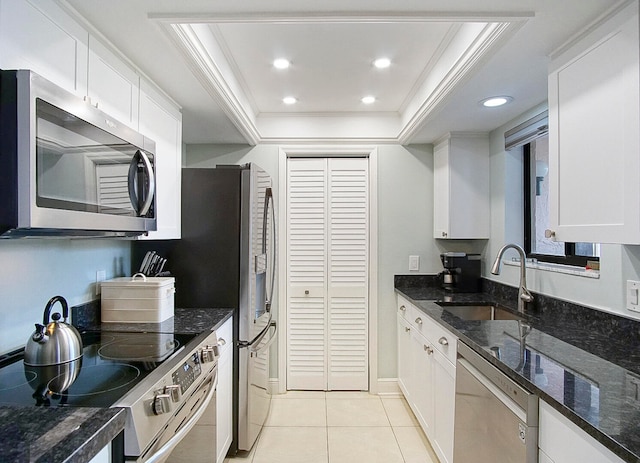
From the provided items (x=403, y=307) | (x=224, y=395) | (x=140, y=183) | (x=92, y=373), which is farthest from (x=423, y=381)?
(x=140, y=183)

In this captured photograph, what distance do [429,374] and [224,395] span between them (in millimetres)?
1256

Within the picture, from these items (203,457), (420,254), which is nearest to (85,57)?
(203,457)

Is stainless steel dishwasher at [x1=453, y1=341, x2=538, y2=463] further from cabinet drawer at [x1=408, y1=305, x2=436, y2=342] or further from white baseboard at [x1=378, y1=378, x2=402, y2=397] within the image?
white baseboard at [x1=378, y1=378, x2=402, y2=397]

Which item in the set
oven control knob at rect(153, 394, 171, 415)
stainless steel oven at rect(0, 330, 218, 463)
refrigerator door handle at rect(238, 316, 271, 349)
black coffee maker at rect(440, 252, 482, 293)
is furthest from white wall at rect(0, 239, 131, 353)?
black coffee maker at rect(440, 252, 482, 293)

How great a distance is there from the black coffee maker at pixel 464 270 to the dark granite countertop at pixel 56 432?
2580 mm

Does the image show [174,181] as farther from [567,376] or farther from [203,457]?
[567,376]

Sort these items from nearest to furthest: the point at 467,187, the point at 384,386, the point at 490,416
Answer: the point at 490,416, the point at 467,187, the point at 384,386

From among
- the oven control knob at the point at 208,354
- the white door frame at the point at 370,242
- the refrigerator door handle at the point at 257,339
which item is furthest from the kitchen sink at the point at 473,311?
the oven control knob at the point at 208,354

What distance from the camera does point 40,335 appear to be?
4.41 feet

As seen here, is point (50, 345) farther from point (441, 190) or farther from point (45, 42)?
point (441, 190)

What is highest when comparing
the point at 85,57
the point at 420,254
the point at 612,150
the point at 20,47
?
the point at 85,57

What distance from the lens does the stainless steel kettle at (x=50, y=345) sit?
4.39ft

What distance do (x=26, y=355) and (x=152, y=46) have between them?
1301 millimetres

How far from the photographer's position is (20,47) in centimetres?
110
